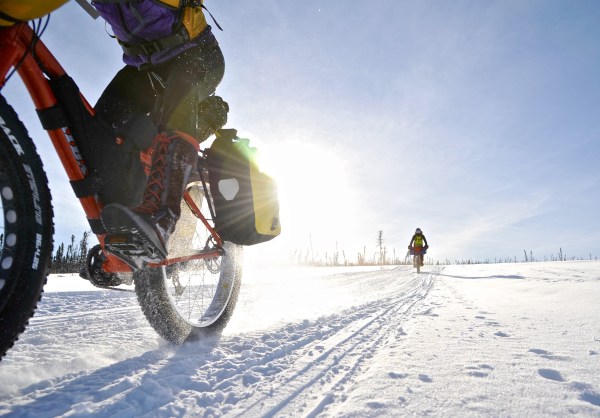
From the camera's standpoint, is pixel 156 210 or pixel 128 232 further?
pixel 156 210

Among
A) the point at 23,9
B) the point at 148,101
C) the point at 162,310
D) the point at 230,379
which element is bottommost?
the point at 230,379

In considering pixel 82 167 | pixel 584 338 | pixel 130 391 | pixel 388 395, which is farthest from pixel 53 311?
pixel 584 338

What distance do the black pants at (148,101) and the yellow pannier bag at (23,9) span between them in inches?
24.2

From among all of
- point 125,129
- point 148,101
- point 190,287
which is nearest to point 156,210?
point 125,129

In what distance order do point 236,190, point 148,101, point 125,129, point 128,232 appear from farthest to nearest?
point 148,101 < point 236,190 < point 125,129 < point 128,232

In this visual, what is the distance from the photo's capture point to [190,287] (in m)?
2.89

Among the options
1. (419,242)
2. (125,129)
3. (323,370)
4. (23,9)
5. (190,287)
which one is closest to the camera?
(23,9)

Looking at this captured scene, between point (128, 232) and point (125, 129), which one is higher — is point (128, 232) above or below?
below

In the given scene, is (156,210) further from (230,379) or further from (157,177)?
(230,379)

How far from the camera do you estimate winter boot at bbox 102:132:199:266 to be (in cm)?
141

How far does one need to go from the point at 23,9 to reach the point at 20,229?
78cm

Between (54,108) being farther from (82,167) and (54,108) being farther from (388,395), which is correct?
(388,395)

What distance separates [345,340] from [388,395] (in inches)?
29.5

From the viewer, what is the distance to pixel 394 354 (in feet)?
4.84
